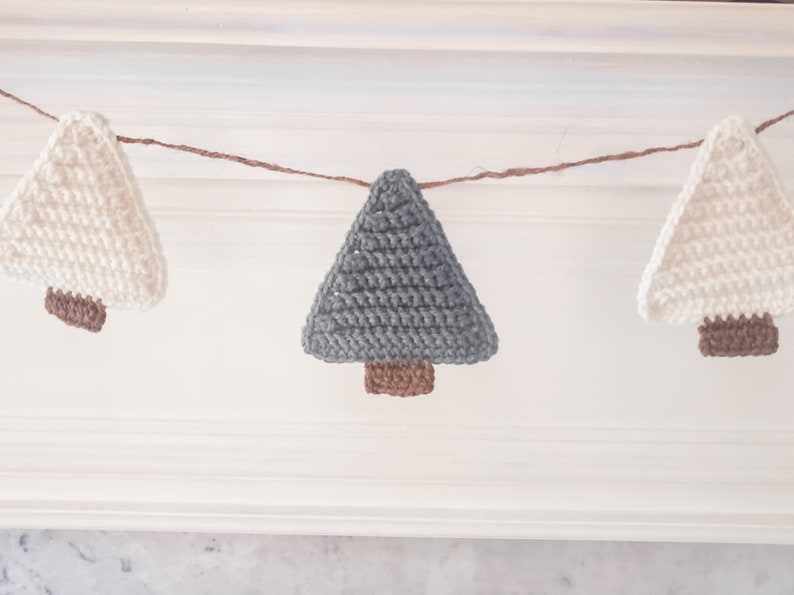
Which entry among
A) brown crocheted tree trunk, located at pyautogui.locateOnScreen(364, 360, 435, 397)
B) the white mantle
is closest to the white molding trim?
the white mantle

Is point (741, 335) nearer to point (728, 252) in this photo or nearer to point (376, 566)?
point (728, 252)

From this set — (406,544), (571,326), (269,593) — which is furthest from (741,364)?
(269,593)

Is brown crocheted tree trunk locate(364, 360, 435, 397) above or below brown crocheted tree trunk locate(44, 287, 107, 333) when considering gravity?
below

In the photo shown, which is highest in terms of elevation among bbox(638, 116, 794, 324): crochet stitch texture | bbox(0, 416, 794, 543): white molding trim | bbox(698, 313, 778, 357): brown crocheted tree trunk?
bbox(638, 116, 794, 324): crochet stitch texture

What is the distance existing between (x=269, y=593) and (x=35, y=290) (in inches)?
21.0

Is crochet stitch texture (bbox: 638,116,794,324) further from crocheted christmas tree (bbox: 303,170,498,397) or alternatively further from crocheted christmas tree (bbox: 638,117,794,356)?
crocheted christmas tree (bbox: 303,170,498,397)

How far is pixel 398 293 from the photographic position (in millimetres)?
694

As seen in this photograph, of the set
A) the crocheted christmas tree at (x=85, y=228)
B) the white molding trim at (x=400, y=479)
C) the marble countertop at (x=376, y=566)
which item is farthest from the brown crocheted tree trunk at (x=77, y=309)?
the marble countertop at (x=376, y=566)

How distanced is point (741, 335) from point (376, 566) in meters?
0.60

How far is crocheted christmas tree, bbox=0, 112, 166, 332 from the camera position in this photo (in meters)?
0.70

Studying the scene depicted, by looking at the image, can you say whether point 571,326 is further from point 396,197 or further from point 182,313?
point 182,313

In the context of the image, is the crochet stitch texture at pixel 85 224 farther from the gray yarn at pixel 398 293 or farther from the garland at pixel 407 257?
the gray yarn at pixel 398 293

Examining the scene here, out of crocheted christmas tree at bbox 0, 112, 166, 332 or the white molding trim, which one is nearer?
crocheted christmas tree at bbox 0, 112, 166, 332

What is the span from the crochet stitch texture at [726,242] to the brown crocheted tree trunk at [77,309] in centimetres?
56
